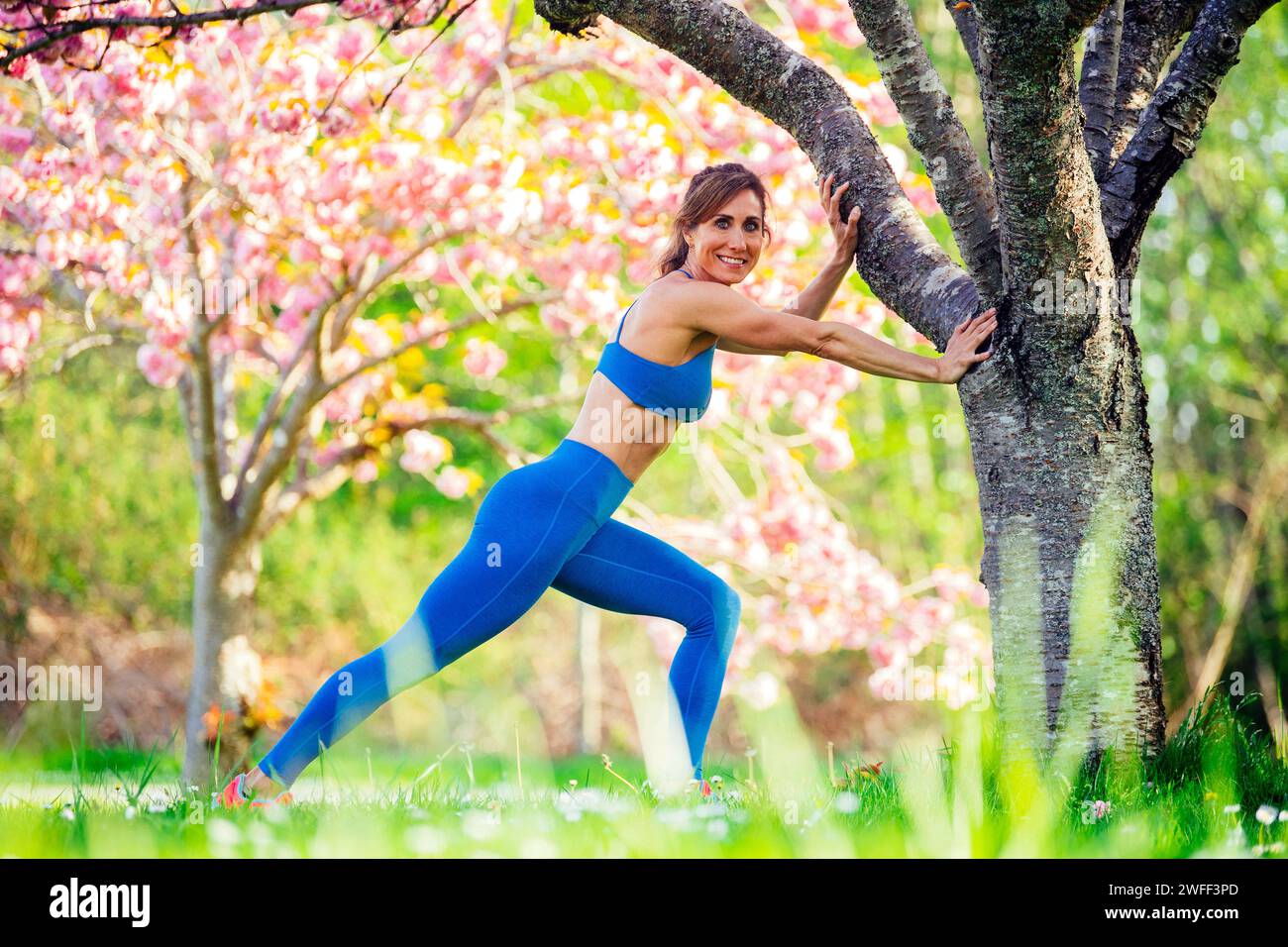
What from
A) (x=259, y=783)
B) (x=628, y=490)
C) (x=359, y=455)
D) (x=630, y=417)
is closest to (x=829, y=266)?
(x=630, y=417)

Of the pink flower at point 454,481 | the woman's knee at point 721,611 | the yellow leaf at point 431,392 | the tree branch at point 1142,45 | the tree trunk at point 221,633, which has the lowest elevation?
the woman's knee at point 721,611

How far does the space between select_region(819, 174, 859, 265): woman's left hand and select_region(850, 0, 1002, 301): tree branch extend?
0.82 feet

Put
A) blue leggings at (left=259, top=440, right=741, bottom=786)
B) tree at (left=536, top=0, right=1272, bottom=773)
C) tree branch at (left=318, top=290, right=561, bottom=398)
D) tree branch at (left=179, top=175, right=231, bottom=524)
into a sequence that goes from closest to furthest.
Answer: tree at (left=536, top=0, right=1272, bottom=773), blue leggings at (left=259, top=440, right=741, bottom=786), tree branch at (left=179, top=175, right=231, bottom=524), tree branch at (left=318, top=290, right=561, bottom=398)

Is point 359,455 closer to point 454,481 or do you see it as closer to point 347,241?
point 454,481

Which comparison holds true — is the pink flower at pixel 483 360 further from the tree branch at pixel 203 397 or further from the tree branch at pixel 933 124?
the tree branch at pixel 933 124

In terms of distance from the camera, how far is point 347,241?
571 centimetres

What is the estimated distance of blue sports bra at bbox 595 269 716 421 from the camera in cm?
318

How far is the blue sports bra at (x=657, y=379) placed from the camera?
125 inches

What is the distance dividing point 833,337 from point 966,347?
355 millimetres

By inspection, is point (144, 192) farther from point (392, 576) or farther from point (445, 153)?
point (392, 576)

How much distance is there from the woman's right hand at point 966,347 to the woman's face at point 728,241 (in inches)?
24.7

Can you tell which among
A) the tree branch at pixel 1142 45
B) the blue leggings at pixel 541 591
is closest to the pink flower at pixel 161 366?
the blue leggings at pixel 541 591

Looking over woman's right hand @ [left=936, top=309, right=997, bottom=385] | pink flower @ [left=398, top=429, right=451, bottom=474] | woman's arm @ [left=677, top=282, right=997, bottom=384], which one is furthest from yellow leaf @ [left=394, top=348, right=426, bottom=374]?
woman's right hand @ [left=936, top=309, right=997, bottom=385]

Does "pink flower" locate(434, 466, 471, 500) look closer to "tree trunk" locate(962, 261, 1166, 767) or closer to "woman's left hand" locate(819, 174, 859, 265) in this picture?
"woman's left hand" locate(819, 174, 859, 265)
